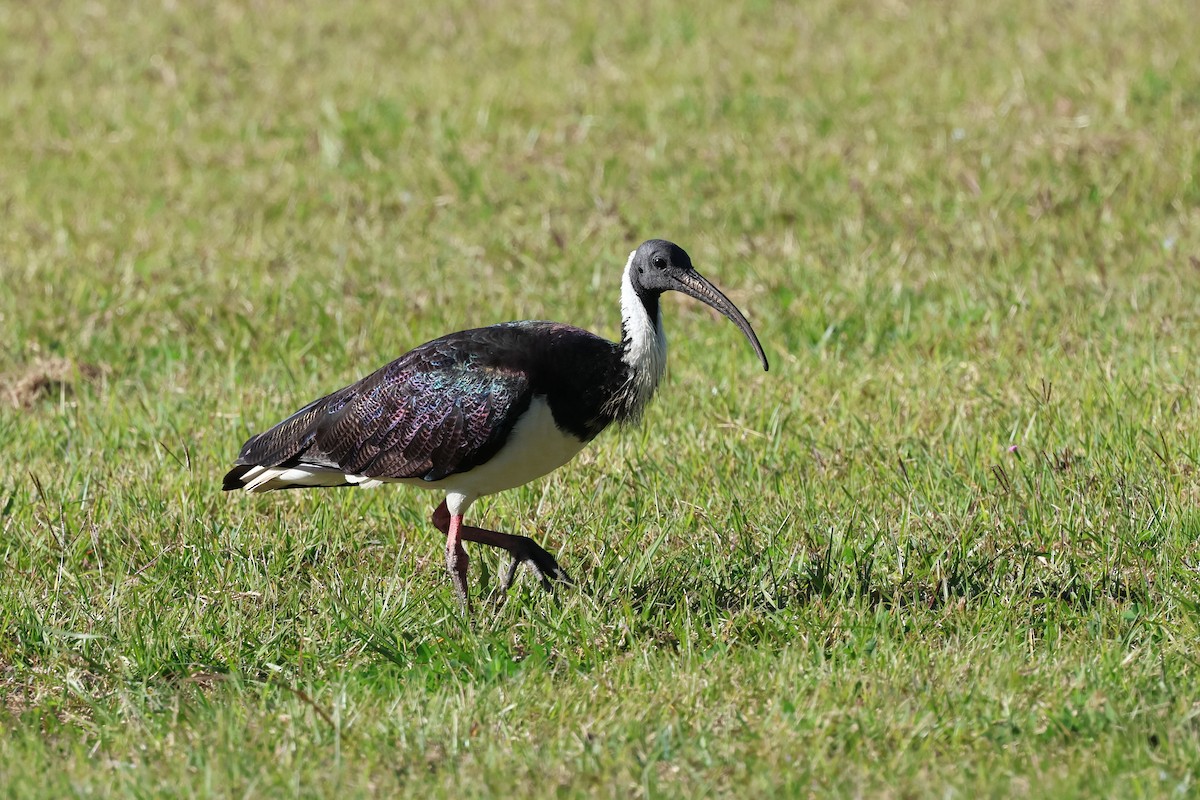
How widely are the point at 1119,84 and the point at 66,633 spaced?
822 centimetres

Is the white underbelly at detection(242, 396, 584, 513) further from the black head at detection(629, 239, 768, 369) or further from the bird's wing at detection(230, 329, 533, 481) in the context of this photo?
the black head at detection(629, 239, 768, 369)

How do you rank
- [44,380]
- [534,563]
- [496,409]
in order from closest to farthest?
[496,409]
[534,563]
[44,380]

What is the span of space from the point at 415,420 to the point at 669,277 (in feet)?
3.40

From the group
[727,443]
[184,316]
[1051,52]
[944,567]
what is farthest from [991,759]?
[1051,52]

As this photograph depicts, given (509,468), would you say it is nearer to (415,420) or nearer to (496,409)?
(496,409)

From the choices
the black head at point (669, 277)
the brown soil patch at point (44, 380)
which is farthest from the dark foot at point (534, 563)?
the brown soil patch at point (44, 380)

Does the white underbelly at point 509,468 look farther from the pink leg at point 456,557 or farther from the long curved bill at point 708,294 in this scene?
the long curved bill at point 708,294

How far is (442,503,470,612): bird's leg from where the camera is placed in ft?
18.7

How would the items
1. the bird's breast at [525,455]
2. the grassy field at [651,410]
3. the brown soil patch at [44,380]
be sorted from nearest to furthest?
the grassy field at [651,410] → the bird's breast at [525,455] → the brown soil patch at [44,380]

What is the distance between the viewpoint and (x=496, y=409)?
556cm

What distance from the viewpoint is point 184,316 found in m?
8.84

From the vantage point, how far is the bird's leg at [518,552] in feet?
18.7

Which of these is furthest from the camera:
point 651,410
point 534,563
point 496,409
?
point 651,410

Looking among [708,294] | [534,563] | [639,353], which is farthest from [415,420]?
[708,294]
